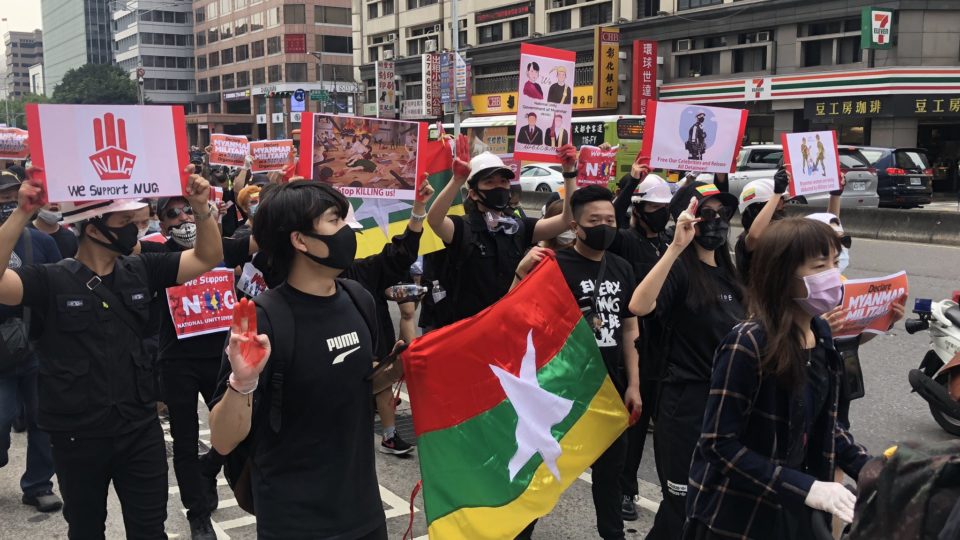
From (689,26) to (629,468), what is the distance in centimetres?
3425

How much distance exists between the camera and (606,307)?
4.36 m

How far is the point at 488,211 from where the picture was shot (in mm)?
5082

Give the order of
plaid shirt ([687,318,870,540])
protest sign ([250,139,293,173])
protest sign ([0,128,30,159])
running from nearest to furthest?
plaid shirt ([687,318,870,540]) < protest sign ([0,128,30,159]) < protest sign ([250,139,293,173])

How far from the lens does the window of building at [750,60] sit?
34.2 metres

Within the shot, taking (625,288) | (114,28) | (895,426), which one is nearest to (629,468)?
(625,288)

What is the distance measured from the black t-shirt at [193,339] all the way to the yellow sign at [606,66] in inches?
1367

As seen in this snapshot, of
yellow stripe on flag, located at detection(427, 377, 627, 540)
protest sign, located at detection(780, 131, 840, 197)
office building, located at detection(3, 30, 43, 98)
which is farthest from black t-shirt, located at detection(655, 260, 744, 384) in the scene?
office building, located at detection(3, 30, 43, 98)

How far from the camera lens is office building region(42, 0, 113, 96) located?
4811 inches

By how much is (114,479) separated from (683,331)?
8.37ft

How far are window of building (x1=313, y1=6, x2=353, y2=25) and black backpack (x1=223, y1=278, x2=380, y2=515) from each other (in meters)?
78.8

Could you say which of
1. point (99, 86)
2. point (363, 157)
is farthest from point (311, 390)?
point (99, 86)

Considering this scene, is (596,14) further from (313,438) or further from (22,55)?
(22,55)

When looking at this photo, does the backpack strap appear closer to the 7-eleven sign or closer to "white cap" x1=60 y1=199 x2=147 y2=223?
"white cap" x1=60 y1=199 x2=147 y2=223

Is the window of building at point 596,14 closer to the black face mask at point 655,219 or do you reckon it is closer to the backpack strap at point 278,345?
the black face mask at point 655,219
